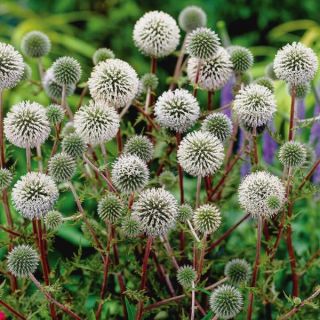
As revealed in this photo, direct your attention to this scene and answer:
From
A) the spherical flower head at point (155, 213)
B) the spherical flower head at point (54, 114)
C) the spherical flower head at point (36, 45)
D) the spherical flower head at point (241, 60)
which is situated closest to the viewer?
the spherical flower head at point (155, 213)

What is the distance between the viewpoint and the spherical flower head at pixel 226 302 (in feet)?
3.76

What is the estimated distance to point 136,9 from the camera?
3.54m

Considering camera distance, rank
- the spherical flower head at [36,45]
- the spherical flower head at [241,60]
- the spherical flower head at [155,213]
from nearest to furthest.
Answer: the spherical flower head at [155,213] < the spherical flower head at [241,60] < the spherical flower head at [36,45]

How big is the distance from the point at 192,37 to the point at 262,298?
53 cm

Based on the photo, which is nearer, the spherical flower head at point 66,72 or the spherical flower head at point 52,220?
the spherical flower head at point 52,220

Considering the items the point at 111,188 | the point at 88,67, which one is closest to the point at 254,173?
the point at 111,188

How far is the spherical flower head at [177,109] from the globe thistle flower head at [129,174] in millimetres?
93

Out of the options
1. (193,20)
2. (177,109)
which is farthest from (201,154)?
(193,20)

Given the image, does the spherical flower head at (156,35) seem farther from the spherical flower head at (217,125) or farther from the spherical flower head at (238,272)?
the spherical flower head at (238,272)

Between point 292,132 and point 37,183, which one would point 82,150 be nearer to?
point 37,183

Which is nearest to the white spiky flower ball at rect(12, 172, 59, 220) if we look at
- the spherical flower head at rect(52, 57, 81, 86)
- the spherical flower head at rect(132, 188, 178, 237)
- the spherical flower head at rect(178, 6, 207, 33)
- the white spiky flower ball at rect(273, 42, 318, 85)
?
the spherical flower head at rect(132, 188, 178, 237)

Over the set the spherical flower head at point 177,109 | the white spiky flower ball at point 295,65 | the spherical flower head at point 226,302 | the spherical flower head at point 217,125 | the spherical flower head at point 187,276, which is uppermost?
the white spiky flower ball at point 295,65

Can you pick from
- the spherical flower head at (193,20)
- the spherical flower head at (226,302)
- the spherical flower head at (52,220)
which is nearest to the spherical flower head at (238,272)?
the spherical flower head at (226,302)

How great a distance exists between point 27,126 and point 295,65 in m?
0.50
